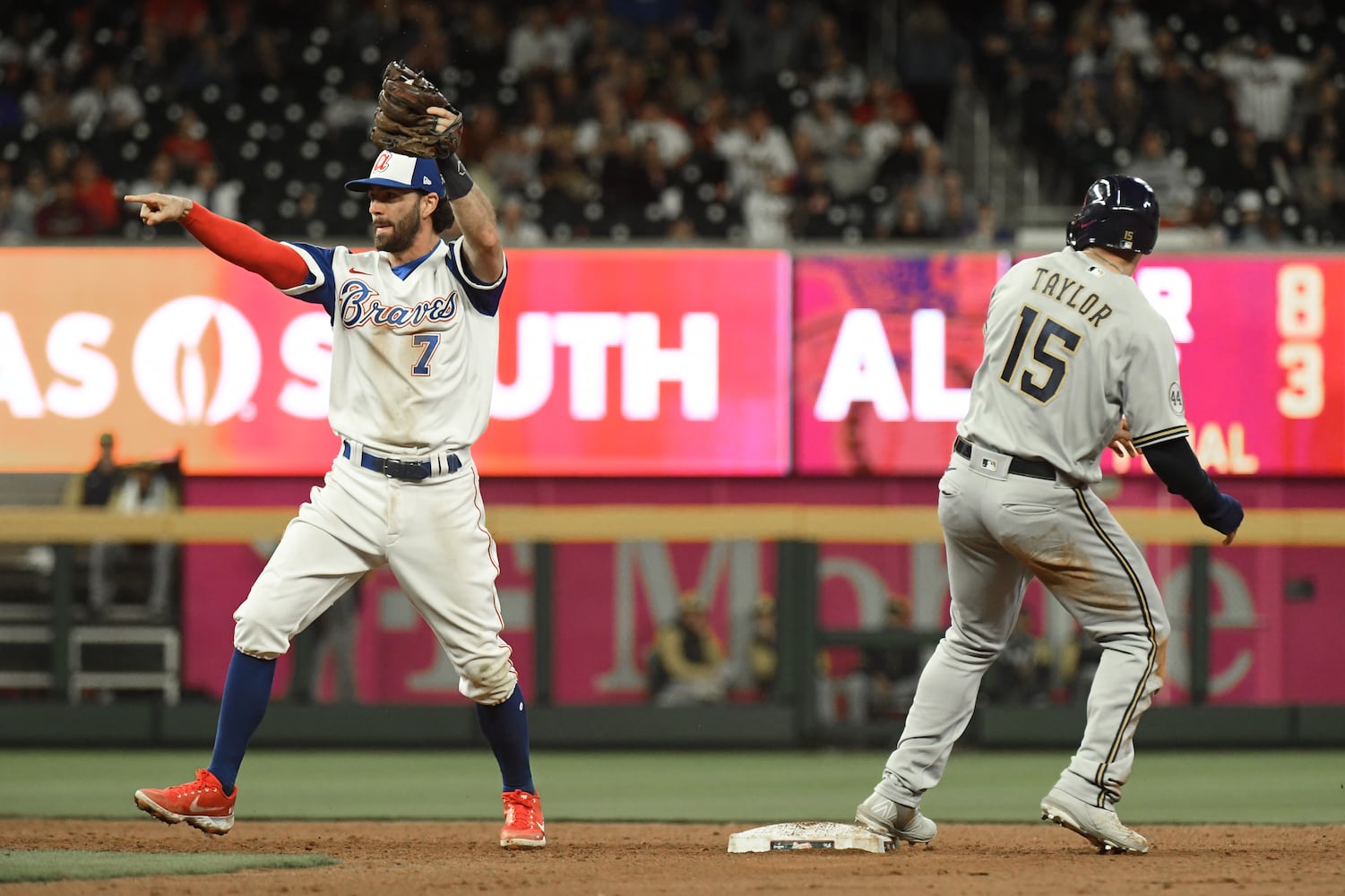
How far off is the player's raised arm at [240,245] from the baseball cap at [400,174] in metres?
0.25

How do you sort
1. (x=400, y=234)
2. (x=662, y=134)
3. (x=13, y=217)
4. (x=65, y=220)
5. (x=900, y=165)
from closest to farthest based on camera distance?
(x=400, y=234)
(x=65, y=220)
(x=13, y=217)
(x=900, y=165)
(x=662, y=134)

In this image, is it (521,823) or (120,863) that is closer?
(120,863)

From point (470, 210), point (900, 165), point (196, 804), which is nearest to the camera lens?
point (196, 804)

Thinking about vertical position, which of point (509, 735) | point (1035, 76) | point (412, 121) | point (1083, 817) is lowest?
point (1083, 817)

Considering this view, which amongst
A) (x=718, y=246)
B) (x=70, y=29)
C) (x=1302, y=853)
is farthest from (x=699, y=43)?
(x=1302, y=853)

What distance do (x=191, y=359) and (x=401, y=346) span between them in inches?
238

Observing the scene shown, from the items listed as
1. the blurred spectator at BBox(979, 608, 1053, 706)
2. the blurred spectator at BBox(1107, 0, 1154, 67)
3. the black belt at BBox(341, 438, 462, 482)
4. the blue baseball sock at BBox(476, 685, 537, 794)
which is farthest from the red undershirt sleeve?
the blurred spectator at BBox(1107, 0, 1154, 67)

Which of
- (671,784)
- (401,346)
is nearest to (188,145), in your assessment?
(671,784)

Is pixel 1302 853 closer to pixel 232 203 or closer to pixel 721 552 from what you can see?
pixel 721 552

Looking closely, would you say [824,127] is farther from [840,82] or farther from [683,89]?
[683,89]

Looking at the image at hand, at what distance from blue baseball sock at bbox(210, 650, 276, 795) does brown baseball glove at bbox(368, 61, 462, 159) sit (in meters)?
1.35

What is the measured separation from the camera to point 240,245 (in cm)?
462

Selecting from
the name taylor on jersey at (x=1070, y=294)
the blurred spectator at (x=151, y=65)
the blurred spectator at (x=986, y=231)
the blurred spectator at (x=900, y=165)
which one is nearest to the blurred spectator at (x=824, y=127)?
the blurred spectator at (x=900, y=165)

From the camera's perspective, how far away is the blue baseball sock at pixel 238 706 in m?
4.68
